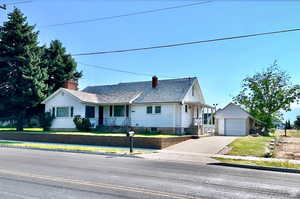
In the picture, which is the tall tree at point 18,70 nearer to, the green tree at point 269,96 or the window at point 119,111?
the window at point 119,111

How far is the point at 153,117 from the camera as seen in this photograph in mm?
26562

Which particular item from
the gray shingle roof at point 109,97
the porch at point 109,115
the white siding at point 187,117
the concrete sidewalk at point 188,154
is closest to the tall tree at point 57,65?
the gray shingle roof at point 109,97

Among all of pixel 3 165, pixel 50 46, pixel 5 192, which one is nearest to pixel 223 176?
pixel 5 192

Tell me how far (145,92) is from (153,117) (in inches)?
159

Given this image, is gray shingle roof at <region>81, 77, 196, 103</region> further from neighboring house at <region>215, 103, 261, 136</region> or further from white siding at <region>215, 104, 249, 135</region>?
neighboring house at <region>215, 103, 261, 136</region>

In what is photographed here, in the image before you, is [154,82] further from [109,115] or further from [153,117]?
[109,115]

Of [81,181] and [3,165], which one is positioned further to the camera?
[3,165]

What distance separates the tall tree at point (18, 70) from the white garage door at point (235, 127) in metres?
24.1

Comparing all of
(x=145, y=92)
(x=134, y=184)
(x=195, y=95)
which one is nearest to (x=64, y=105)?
(x=145, y=92)

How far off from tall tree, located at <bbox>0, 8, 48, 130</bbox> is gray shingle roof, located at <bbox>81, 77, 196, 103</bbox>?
739 centimetres

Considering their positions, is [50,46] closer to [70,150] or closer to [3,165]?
[70,150]

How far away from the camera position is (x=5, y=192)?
6.36m

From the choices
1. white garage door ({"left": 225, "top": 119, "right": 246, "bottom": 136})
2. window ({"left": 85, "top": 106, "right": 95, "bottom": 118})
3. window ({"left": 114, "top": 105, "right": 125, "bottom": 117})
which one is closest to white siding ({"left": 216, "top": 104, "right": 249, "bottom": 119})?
white garage door ({"left": 225, "top": 119, "right": 246, "bottom": 136})

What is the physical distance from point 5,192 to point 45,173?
8.31ft
